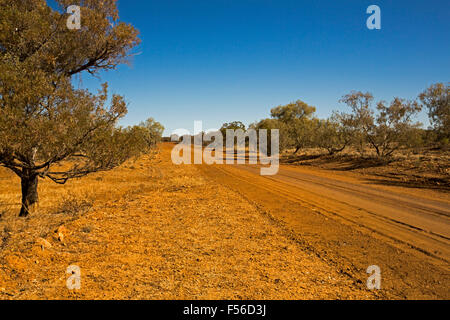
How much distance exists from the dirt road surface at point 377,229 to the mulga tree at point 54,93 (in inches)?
221

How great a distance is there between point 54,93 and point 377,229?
8738mm

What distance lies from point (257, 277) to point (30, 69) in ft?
22.6

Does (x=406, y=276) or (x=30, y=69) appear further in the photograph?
(x=30, y=69)

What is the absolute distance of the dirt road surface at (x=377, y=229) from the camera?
3.87 metres

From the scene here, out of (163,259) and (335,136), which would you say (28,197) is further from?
(335,136)

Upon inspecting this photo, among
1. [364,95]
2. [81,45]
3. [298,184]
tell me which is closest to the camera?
[81,45]

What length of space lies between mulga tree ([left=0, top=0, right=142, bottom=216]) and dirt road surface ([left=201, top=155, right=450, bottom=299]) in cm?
561

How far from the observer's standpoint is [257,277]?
375 centimetres

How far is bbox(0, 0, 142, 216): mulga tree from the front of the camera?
5344mm

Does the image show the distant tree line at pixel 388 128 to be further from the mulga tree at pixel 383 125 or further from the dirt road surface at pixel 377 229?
the dirt road surface at pixel 377 229

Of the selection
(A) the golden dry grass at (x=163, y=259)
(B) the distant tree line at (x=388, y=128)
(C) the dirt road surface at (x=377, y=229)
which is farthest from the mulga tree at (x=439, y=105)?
(A) the golden dry grass at (x=163, y=259)

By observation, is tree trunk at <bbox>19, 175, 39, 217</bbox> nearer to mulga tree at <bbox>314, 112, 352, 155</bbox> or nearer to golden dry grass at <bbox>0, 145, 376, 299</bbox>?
golden dry grass at <bbox>0, 145, 376, 299</bbox>
